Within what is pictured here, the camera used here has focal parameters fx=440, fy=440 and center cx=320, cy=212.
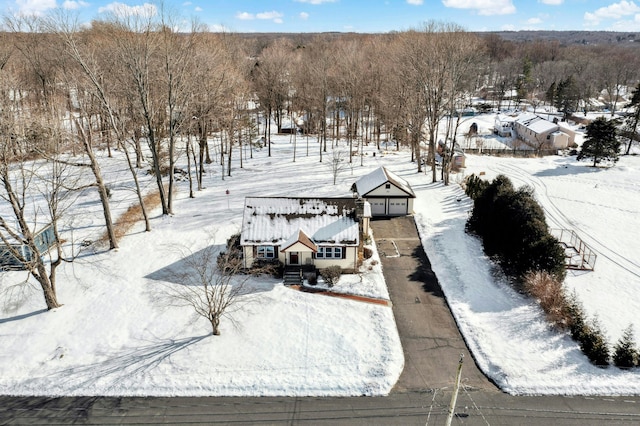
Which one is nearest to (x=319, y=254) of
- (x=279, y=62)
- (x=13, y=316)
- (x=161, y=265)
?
(x=161, y=265)

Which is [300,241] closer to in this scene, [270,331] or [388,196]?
[270,331]

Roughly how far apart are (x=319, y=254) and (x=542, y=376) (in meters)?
13.8

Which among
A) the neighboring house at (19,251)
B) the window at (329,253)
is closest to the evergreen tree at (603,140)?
the window at (329,253)

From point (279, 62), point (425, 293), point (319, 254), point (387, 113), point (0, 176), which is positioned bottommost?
point (425, 293)

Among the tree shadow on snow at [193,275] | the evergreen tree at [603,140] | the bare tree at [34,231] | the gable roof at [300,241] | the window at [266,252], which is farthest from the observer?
the evergreen tree at [603,140]

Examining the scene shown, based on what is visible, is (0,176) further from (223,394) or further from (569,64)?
(569,64)

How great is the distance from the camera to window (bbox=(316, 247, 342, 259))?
27.9 meters

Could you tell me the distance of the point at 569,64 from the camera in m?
116

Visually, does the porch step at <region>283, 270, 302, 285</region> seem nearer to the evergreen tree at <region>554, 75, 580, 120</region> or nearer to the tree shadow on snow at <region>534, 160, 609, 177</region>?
the tree shadow on snow at <region>534, 160, 609, 177</region>

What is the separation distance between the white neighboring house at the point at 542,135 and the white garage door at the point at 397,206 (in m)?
41.1

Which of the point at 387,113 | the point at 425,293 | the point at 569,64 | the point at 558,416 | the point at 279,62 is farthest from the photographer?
the point at 569,64

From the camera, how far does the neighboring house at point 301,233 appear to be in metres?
27.7

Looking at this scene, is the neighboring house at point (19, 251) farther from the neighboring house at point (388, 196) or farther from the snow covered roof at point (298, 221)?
the neighboring house at point (388, 196)

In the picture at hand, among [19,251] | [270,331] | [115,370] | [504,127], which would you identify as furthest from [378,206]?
[504,127]
